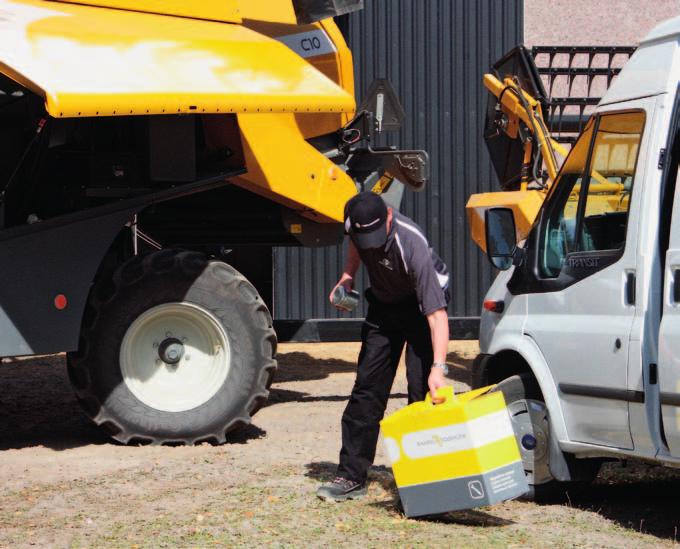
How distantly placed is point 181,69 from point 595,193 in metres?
2.81

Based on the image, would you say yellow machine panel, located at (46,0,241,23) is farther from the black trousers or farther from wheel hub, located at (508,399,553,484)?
wheel hub, located at (508,399,553,484)

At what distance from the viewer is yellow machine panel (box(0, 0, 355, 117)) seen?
695 cm

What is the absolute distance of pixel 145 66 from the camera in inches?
289

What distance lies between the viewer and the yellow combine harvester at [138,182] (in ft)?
24.0

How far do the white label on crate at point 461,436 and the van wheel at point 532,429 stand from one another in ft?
1.61

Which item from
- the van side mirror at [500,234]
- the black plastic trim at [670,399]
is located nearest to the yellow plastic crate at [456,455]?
the black plastic trim at [670,399]

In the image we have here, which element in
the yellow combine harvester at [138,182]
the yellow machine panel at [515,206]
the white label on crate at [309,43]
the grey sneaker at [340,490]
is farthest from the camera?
the yellow machine panel at [515,206]

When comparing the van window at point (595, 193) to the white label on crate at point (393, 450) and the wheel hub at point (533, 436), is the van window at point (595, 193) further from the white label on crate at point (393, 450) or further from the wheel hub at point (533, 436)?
the white label on crate at point (393, 450)

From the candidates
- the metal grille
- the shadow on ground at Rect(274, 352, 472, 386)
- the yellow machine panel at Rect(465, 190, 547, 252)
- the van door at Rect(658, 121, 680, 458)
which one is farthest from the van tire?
the metal grille

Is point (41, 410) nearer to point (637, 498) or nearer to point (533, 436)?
point (533, 436)

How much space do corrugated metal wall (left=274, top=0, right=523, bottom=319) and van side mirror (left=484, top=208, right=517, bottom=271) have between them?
25.8 feet

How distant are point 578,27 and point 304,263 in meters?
4.30

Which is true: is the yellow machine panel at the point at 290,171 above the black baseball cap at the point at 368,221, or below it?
above

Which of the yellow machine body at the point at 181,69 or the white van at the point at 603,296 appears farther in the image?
the yellow machine body at the point at 181,69
